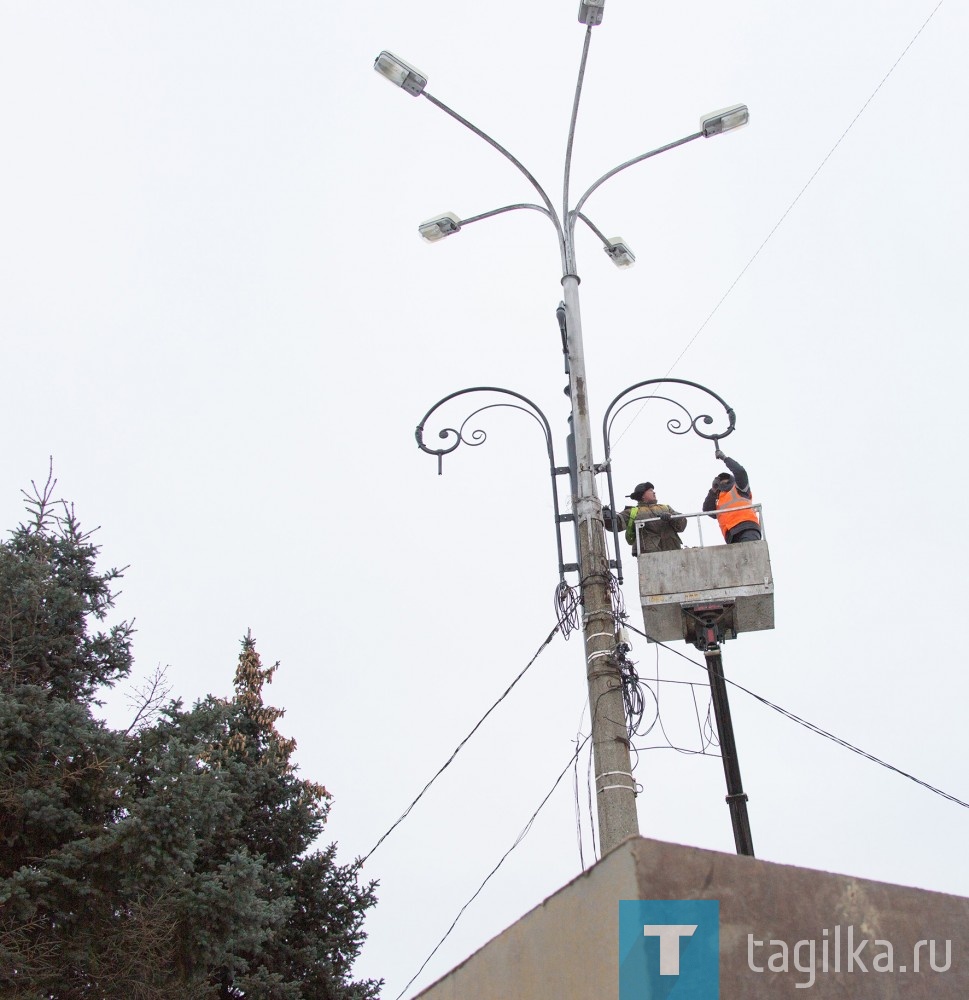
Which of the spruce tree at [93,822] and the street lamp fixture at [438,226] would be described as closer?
the street lamp fixture at [438,226]

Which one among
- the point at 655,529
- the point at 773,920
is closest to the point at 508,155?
the point at 655,529

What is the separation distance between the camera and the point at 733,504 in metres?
8.66

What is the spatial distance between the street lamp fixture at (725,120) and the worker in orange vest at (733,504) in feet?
8.32

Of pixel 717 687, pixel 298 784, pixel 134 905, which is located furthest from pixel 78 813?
pixel 717 687

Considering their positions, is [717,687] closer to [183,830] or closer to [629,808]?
[629,808]

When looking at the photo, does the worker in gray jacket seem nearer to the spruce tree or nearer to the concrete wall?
the concrete wall

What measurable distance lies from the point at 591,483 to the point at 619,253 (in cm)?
291

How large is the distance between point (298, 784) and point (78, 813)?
5.72 metres

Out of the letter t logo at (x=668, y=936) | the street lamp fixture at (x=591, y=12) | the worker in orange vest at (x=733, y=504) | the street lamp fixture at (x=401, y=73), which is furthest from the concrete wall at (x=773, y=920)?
the street lamp fixture at (x=401, y=73)

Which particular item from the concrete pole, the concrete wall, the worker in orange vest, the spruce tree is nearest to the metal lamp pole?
the concrete pole

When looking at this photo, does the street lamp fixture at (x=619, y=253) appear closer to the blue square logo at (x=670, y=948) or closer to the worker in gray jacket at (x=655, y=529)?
the worker in gray jacket at (x=655, y=529)

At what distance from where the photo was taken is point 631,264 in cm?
941

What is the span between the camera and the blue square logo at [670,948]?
409 centimetres
